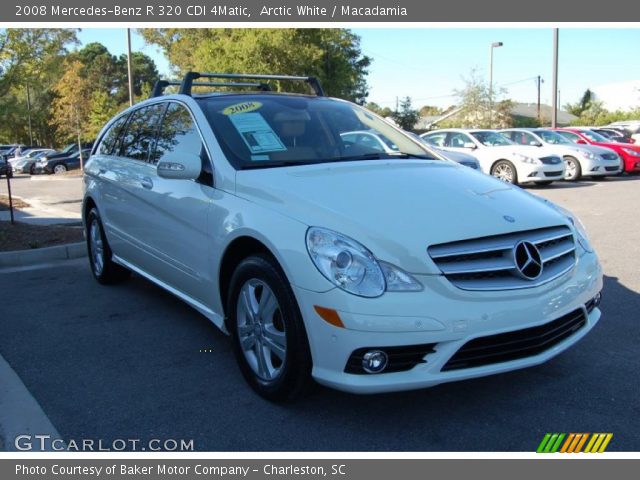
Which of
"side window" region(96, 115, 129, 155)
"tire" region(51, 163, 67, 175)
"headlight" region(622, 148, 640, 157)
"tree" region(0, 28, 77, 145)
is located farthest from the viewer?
"tire" region(51, 163, 67, 175)

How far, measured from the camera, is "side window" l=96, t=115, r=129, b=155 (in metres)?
5.65

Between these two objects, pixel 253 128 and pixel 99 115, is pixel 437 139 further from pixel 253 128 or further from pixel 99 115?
pixel 99 115

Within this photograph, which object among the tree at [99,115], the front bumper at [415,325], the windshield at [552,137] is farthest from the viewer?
the tree at [99,115]

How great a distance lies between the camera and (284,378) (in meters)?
3.13

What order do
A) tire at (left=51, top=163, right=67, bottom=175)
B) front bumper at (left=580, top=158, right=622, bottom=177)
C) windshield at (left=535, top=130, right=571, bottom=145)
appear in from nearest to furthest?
front bumper at (left=580, top=158, right=622, bottom=177)
windshield at (left=535, top=130, right=571, bottom=145)
tire at (left=51, top=163, right=67, bottom=175)

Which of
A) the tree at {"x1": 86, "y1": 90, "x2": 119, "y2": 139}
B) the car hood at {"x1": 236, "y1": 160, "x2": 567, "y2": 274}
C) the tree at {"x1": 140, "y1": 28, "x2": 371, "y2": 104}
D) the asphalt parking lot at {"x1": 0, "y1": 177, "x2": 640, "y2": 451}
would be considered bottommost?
the asphalt parking lot at {"x1": 0, "y1": 177, "x2": 640, "y2": 451}

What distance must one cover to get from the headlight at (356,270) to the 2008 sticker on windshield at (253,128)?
3.94ft

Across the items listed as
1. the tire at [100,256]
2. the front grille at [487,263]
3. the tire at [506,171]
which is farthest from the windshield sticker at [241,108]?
the tire at [506,171]

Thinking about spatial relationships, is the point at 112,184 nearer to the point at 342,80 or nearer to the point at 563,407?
the point at 563,407

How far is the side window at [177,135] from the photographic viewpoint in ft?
13.4

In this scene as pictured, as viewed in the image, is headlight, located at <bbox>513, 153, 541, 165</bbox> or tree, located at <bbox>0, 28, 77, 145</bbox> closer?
tree, located at <bbox>0, 28, 77, 145</bbox>

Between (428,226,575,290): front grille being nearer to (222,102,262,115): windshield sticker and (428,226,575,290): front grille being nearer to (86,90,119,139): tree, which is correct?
(222,102,262,115): windshield sticker

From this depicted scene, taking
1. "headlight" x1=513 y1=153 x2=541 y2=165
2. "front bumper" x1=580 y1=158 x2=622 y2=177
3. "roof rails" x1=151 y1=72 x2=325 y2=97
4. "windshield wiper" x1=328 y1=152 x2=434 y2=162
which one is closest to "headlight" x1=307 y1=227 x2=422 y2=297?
"windshield wiper" x1=328 y1=152 x2=434 y2=162

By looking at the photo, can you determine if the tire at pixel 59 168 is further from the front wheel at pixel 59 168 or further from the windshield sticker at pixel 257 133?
the windshield sticker at pixel 257 133
